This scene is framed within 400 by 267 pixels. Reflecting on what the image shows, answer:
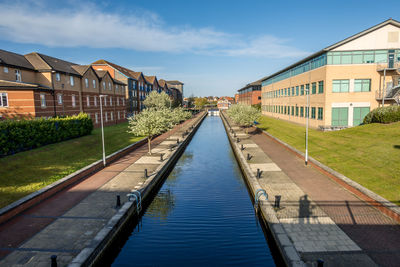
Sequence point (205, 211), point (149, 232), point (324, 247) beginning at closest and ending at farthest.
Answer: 1. point (324, 247)
2. point (149, 232)
3. point (205, 211)

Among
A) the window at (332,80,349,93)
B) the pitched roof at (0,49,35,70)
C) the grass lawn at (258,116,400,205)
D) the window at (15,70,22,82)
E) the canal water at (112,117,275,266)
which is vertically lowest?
the canal water at (112,117,275,266)

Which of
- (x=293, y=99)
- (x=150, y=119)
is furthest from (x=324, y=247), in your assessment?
(x=293, y=99)

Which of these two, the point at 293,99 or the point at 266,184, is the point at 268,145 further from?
the point at 293,99

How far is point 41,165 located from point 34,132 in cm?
539

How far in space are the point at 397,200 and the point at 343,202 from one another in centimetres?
232

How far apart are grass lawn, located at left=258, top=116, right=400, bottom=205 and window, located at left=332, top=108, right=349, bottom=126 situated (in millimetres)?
4490

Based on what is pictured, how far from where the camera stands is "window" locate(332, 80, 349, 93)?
106ft

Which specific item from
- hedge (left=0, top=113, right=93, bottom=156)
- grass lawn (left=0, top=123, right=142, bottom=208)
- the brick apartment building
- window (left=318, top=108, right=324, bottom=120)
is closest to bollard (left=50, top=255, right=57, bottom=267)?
grass lawn (left=0, top=123, right=142, bottom=208)

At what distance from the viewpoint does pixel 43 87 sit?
102 ft

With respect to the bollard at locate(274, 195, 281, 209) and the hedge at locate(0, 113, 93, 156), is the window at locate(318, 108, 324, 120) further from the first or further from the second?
the hedge at locate(0, 113, 93, 156)

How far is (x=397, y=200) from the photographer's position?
11.6m

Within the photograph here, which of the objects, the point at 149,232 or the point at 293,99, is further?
the point at 293,99

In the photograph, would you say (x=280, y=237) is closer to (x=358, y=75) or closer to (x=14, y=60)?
(x=358, y=75)

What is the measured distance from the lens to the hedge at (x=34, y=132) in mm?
18986
